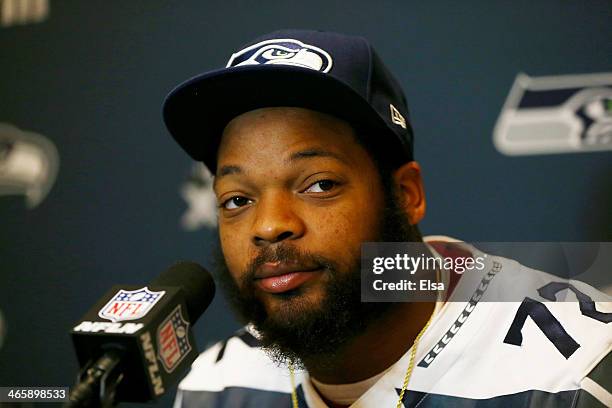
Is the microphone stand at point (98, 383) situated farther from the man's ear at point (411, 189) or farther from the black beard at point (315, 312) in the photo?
the man's ear at point (411, 189)

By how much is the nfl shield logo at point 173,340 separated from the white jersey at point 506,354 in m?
0.45

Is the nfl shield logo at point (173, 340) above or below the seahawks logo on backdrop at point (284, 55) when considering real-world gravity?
below

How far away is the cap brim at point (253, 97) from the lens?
98 cm

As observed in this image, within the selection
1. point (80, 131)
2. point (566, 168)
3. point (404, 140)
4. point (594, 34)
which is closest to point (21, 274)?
point (80, 131)

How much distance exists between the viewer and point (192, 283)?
2.64 feet

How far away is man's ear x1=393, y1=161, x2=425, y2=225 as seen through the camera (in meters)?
1.13

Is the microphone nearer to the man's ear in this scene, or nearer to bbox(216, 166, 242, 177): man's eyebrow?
bbox(216, 166, 242, 177): man's eyebrow

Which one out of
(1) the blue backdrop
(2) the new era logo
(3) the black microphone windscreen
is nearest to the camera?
(3) the black microphone windscreen

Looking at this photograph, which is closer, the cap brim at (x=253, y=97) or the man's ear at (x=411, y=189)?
the cap brim at (x=253, y=97)

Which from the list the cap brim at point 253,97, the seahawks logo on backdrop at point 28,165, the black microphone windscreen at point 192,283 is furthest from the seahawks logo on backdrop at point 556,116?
the seahawks logo on backdrop at point 28,165

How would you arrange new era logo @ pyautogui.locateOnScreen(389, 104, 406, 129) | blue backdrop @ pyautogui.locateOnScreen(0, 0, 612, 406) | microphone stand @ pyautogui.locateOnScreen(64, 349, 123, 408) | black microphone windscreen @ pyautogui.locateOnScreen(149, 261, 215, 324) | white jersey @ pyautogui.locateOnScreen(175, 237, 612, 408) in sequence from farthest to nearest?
blue backdrop @ pyautogui.locateOnScreen(0, 0, 612, 406) < new era logo @ pyautogui.locateOnScreen(389, 104, 406, 129) < white jersey @ pyautogui.locateOnScreen(175, 237, 612, 408) < black microphone windscreen @ pyautogui.locateOnScreen(149, 261, 215, 324) < microphone stand @ pyautogui.locateOnScreen(64, 349, 123, 408)

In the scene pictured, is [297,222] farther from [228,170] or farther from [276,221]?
[228,170]

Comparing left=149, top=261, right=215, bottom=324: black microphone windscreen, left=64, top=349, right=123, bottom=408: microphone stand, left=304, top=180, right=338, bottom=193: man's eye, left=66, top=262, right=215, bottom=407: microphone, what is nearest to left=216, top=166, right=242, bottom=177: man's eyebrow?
left=304, top=180, right=338, bottom=193: man's eye

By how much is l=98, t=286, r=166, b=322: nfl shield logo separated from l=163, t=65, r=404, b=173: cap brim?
0.40 m
